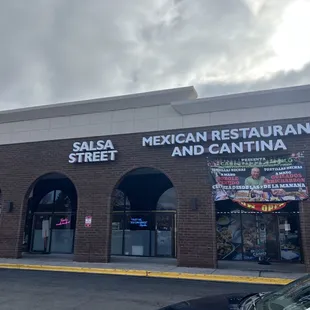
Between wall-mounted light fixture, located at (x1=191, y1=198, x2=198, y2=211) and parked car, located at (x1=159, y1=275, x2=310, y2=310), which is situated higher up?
wall-mounted light fixture, located at (x1=191, y1=198, x2=198, y2=211)

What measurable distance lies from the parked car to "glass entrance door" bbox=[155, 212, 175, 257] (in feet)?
42.8

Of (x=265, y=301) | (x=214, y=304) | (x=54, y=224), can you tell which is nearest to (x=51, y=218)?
(x=54, y=224)

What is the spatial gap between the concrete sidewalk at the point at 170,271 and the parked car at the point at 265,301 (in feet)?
23.3

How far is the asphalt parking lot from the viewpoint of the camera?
7.23 m

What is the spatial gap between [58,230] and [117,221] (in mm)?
3482

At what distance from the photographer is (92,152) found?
47.7ft

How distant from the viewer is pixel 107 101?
14.5 m

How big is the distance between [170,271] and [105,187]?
4646 millimetres

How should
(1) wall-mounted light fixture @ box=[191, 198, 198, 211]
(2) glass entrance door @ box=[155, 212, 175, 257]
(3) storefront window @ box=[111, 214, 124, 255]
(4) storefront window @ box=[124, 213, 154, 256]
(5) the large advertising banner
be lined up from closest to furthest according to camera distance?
1. (5) the large advertising banner
2. (1) wall-mounted light fixture @ box=[191, 198, 198, 211]
3. (2) glass entrance door @ box=[155, 212, 175, 257]
4. (4) storefront window @ box=[124, 213, 154, 256]
5. (3) storefront window @ box=[111, 214, 124, 255]

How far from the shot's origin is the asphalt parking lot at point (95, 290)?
7234mm

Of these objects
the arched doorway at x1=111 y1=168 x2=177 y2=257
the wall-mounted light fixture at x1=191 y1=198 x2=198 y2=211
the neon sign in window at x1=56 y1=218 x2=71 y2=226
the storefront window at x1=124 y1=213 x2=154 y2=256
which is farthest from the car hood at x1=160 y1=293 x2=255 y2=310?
the neon sign in window at x1=56 y1=218 x2=71 y2=226

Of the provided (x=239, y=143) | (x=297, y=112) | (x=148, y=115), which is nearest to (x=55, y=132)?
(x=148, y=115)

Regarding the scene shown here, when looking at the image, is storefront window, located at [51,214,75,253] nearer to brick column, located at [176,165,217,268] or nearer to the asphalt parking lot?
the asphalt parking lot

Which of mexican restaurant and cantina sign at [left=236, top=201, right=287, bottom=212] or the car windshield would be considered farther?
mexican restaurant and cantina sign at [left=236, top=201, right=287, bottom=212]
